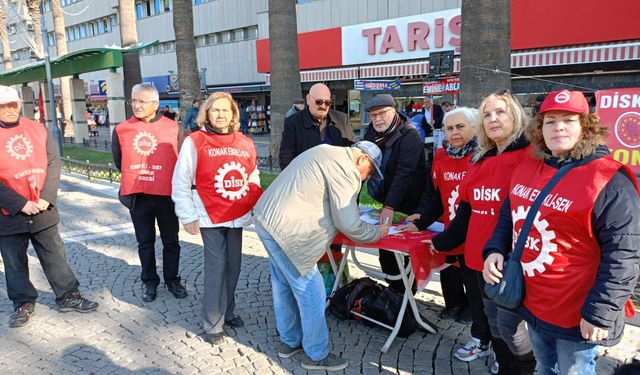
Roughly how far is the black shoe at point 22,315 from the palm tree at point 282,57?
6.19 meters

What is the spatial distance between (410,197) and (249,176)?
4.52 ft

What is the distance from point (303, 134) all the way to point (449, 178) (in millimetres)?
1503

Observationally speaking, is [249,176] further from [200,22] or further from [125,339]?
[200,22]

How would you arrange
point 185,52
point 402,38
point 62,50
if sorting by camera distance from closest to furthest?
point 185,52 → point 402,38 → point 62,50

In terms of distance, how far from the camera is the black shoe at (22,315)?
4.04 meters

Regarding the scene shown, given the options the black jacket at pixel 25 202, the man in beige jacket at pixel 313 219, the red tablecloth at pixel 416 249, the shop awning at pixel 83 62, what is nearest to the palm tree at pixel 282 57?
the shop awning at pixel 83 62

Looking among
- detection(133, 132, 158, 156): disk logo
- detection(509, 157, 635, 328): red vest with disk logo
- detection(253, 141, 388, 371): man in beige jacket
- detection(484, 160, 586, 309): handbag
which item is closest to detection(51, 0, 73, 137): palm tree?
detection(133, 132, 158, 156): disk logo

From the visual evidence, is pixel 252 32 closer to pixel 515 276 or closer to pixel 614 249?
pixel 515 276

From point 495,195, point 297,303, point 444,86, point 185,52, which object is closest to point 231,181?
point 297,303

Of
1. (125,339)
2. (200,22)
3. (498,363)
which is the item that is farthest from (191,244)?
(200,22)

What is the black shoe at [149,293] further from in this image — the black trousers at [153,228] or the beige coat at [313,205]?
the beige coat at [313,205]

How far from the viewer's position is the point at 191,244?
632 cm

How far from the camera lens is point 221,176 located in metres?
3.61

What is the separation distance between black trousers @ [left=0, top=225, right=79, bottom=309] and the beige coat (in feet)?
7.34
